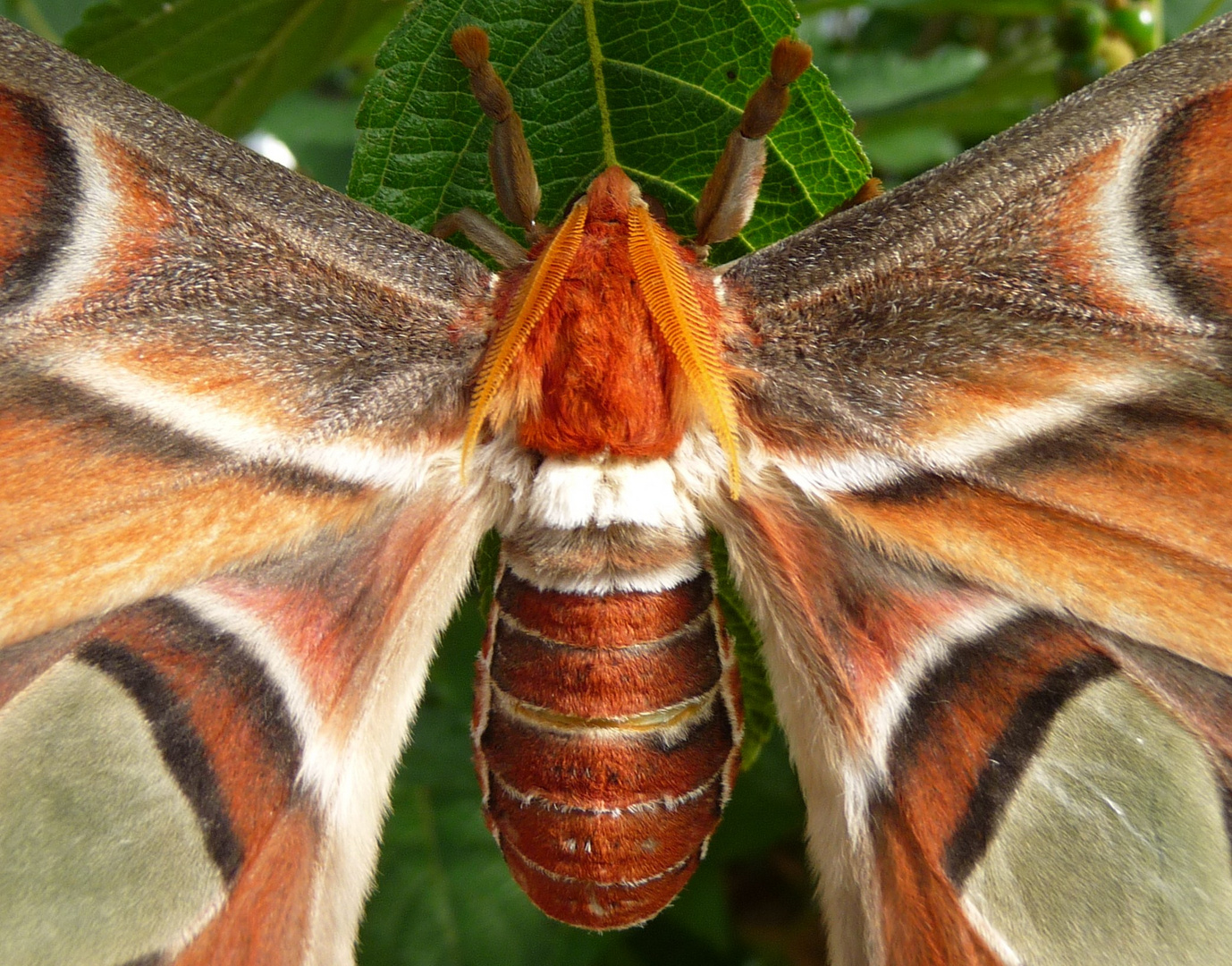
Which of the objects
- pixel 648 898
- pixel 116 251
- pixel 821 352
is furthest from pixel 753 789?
pixel 116 251

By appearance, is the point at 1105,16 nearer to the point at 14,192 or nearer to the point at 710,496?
the point at 710,496

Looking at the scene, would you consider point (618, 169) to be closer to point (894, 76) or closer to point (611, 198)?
point (611, 198)

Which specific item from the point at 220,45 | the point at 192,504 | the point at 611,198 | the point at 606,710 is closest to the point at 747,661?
the point at 606,710

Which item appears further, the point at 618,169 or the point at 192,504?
the point at 618,169

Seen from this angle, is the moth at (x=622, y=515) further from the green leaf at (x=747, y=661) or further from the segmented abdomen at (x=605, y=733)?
the green leaf at (x=747, y=661)

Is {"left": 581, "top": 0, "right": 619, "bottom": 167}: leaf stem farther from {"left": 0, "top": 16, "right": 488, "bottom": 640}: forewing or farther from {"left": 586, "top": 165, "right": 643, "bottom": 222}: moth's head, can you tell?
{"left": 0, "top": 16, "right": 488, "bottom": 640}: forewing

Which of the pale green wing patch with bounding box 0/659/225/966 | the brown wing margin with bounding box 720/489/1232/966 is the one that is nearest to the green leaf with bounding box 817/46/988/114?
the brown wing margin with bounding box 720/489/1232/966
